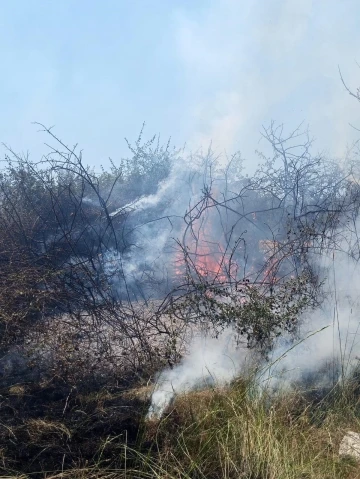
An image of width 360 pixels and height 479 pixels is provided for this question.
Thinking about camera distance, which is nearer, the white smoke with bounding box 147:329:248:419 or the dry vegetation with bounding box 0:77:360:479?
the dry vegetation with bounding box 0:77:360:479

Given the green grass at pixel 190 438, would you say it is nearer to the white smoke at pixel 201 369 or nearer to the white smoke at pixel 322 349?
the white smoke at pixel 201 369

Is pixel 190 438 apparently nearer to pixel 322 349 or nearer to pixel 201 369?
pixel 201 369

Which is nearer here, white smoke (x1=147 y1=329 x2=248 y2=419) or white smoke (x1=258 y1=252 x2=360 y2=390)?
white smoke (x1=147 y1=329 x2=248 y2=419)

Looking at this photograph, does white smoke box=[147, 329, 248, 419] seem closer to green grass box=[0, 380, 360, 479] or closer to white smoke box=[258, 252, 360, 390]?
green grass box=[0, 380, 360, 479]

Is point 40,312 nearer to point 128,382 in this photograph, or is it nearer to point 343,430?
point 128,382

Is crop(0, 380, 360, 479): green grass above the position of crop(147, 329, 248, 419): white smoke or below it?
below

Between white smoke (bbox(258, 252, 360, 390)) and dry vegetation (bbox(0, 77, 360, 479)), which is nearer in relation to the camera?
dry vegetation (bbox(0, 77, 360, 479))

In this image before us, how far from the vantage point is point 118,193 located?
1155 centimetres

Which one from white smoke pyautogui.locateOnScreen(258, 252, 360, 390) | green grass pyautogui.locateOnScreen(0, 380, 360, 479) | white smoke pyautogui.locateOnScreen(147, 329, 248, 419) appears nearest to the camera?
green grass pyautogui.locateOnScreen(0, 380, 360, 479)

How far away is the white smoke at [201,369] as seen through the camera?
4.32 metres

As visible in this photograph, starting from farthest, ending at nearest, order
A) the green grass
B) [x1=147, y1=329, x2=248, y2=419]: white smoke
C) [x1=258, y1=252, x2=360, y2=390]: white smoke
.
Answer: [x1=258, y1=252, x2=360, y2=390]: white smoke, [x1=147, y1=329, x2=248, y2=419]: white smoke, the green grass

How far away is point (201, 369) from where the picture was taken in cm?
488

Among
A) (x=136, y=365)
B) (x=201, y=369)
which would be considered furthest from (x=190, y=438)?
(x=136, y=365)

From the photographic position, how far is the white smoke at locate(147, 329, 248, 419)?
432cm
